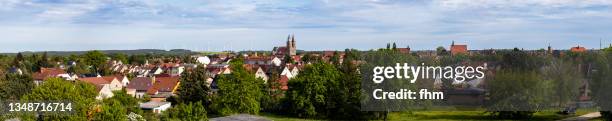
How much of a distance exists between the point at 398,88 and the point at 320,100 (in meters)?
6.13

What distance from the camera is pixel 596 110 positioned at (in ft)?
121

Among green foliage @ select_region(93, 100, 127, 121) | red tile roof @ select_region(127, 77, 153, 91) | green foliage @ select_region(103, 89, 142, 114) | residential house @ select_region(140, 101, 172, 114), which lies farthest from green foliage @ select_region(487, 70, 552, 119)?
red tile roof @ select_region(127, 77, 153, 91)

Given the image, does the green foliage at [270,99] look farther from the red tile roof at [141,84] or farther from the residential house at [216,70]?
the residential house at [216,70]

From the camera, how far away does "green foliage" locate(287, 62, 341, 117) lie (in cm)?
4341

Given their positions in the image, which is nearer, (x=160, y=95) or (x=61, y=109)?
(x=61, y=109)

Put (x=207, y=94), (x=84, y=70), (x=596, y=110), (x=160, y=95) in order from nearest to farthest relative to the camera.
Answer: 1. (x=596, y=110)
2. (x=207, y=94)
3. (x=160, y=95)
4. (x=84, y=70)

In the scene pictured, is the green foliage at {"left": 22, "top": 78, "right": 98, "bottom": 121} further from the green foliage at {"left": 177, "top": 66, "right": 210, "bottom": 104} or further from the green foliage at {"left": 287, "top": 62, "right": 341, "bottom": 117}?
the green foliage at {"left": 177, "top": 66, "right": 210, "bottom": 104}

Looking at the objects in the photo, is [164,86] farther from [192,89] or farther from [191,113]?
[191,113]

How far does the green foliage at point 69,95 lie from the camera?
2533 centimetres

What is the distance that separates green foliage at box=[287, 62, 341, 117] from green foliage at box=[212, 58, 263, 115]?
2576 mm

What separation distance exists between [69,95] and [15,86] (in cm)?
3158

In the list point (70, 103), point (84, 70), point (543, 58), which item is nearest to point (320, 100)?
point (543, 58)

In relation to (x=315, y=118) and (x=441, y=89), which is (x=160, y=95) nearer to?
(x=315, y=118)

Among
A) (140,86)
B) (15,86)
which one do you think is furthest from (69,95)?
(140,86)
